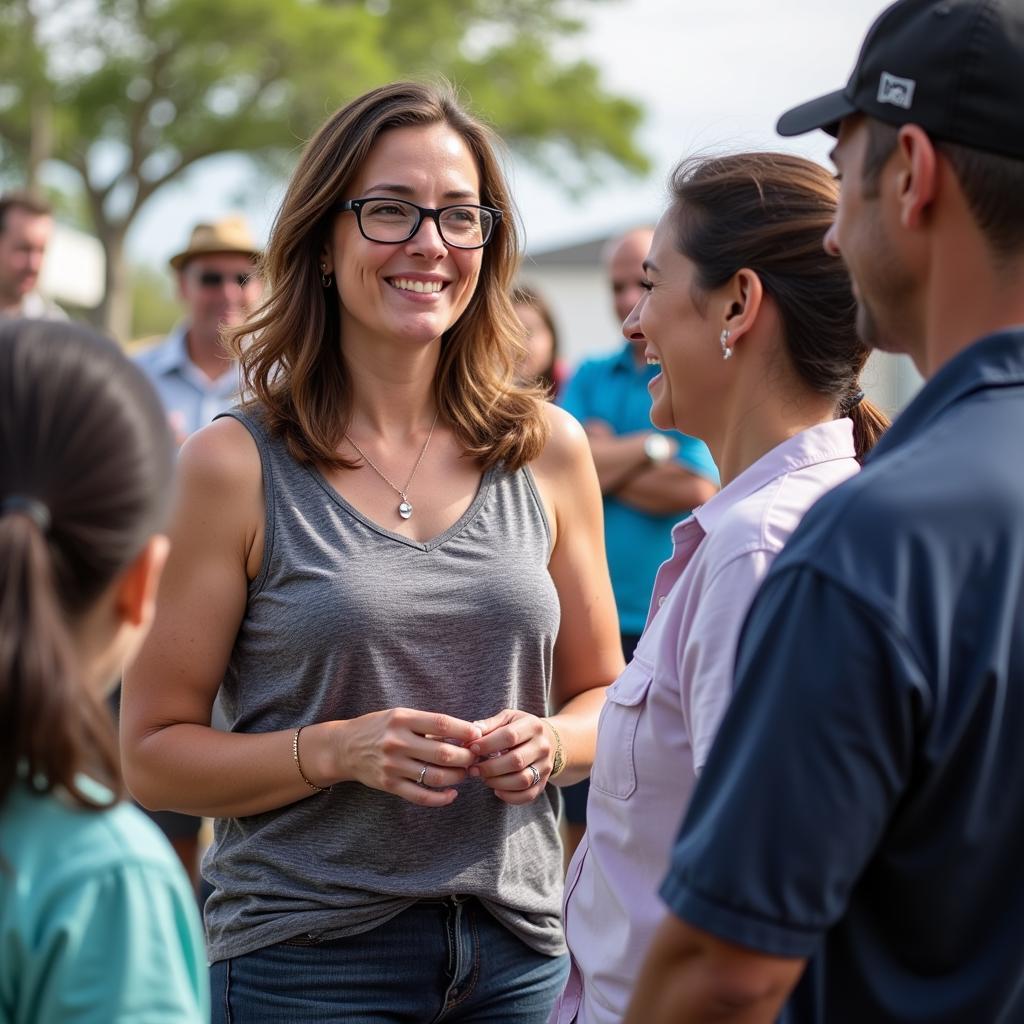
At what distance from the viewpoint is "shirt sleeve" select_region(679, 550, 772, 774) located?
1.65 meters

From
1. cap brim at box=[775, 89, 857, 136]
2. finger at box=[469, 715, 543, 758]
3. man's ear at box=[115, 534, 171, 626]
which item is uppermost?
cap brim at box=[775, 89, 857, 136]

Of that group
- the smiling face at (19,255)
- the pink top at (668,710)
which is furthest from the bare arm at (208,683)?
the smiling face at (19,255)

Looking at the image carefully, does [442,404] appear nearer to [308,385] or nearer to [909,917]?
[308,385]

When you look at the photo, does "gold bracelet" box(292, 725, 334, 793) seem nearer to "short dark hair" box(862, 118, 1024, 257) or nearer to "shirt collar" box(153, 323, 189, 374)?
"short dark hair" box(862, 118, 1024, 257)

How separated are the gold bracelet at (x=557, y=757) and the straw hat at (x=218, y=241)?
410 cm

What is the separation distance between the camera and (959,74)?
4.75ft

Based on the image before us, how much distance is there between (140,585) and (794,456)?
0.92 m

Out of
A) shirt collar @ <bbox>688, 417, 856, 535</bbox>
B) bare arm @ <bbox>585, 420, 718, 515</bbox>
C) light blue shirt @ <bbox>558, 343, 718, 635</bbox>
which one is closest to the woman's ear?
shirt collar @ <bbox>688, 417, 856, 535</bbox>

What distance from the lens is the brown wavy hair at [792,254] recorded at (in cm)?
198

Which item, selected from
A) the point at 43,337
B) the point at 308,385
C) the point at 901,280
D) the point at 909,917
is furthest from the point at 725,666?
the point at 308,385

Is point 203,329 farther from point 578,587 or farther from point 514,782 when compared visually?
point 514,782

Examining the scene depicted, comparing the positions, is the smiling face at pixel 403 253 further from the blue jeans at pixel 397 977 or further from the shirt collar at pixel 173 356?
the shirt collar at pixel 173 356

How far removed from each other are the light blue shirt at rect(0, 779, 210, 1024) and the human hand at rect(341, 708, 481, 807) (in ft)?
2.66

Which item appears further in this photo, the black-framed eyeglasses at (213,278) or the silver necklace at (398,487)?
the black-framed eyeglasses at (213,278)
